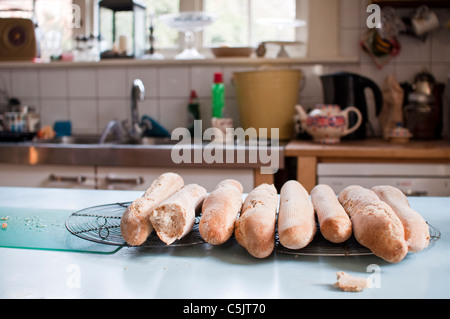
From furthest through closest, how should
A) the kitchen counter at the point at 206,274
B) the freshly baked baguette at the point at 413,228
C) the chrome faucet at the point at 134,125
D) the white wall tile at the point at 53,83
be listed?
the white wall tile at the point at 53,83
the chrome faucet at the point at 134,125
the freshly baked baguette at the point at 413,228
the kitchen counter at the point at 206,274

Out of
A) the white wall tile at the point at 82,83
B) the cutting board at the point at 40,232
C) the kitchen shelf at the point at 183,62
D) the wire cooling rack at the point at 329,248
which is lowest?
the cutting board at the point at 40,232

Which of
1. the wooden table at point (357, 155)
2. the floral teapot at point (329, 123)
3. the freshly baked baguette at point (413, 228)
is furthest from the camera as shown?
the floral teapot at point (329, 123)

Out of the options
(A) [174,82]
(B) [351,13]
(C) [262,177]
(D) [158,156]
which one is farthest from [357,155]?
(A) [174,82]

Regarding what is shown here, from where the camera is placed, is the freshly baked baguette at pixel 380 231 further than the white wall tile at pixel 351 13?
No

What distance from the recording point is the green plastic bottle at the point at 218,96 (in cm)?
233

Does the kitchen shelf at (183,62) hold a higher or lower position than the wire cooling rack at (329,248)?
higher

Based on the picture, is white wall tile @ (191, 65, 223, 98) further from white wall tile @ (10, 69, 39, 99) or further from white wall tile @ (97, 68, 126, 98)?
white wall tile @ (10, 69, 39, 99)

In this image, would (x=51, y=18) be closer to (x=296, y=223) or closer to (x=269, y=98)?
(x=269, y=98)

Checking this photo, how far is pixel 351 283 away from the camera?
0.55 metres

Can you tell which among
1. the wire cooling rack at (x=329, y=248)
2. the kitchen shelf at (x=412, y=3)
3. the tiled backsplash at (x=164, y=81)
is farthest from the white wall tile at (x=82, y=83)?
the wire cooling rack at (x=329, y=248)

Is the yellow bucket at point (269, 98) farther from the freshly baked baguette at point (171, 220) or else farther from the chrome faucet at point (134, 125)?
the freshly baked baguette at point (171, 220)

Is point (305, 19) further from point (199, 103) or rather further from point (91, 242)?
point (91, 242)

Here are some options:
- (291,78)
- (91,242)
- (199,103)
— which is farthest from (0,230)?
(199,103)
